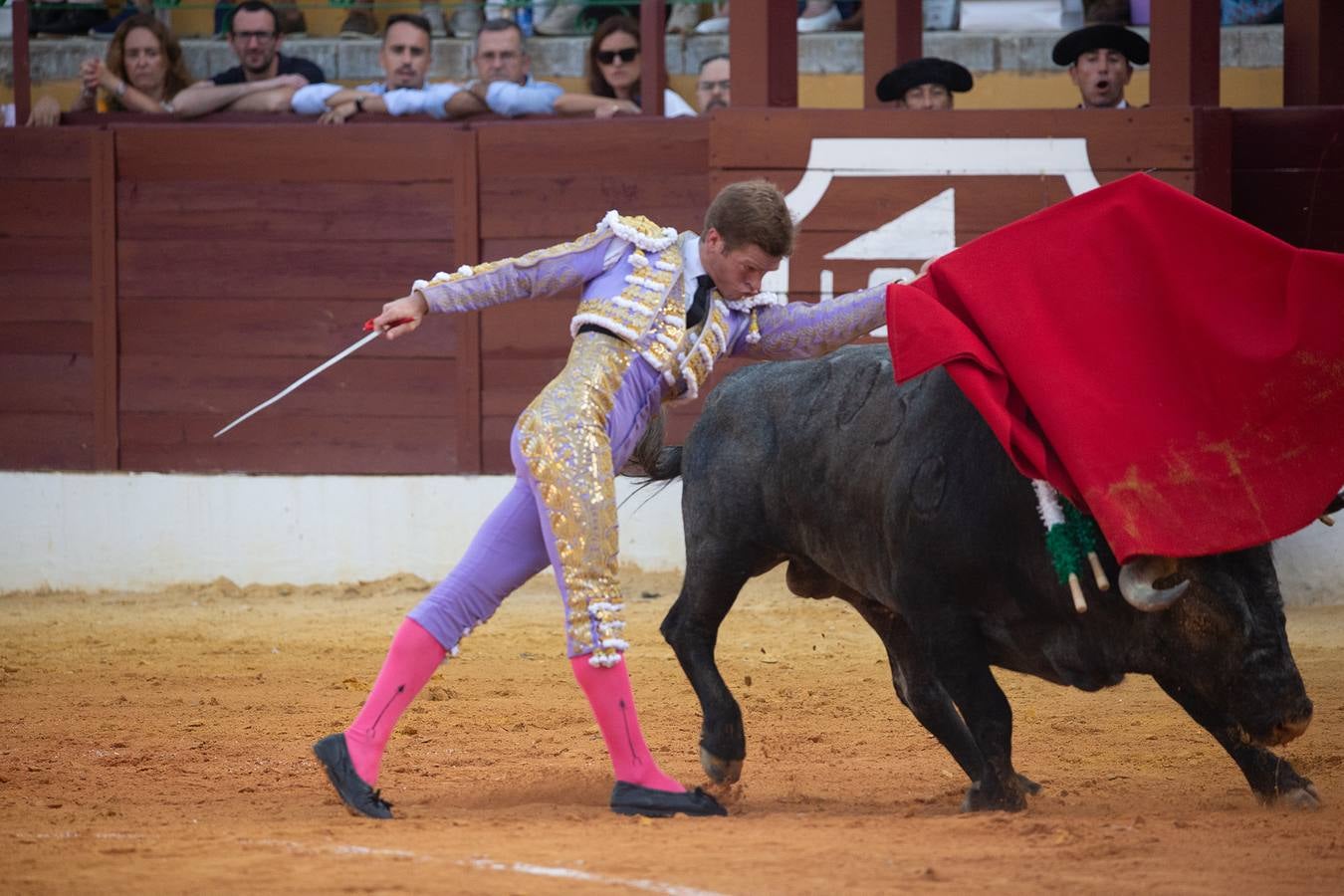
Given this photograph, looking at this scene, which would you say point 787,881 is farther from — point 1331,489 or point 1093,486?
point 1331,489

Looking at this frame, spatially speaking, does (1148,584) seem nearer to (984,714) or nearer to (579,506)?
(984,714)

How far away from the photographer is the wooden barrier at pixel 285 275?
847 centimetres

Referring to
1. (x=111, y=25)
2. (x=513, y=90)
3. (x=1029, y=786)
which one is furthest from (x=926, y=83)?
(x=111, y=25)

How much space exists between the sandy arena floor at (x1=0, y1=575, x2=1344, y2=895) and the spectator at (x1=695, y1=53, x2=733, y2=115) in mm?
2575

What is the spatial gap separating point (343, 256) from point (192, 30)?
3.19 metres

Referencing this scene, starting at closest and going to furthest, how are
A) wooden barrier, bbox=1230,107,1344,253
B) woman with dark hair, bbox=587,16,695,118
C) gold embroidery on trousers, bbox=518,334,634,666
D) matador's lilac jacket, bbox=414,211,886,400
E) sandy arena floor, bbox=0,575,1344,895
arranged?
1. sandy arena floor, bbox=0,575,1344,895
2. gold embroidery on trousers, bbox=518,334,634,666
3. matador's lilac jacket, bbox=414,211,886,400
4. wooden barrier, bbox=1230,107,1344,253
5. woman with dark hair, bbox=587,16,695,118

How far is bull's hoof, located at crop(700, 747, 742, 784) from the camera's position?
4434 mm

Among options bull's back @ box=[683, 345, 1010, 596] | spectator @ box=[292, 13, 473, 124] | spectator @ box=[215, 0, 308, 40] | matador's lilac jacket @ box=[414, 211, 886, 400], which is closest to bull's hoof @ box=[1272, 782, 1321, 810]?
bull's back @ box=[683, 345, 1010, 596]

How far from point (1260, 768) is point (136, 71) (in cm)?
703

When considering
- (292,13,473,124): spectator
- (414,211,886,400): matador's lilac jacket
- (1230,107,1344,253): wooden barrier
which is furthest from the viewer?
(292,13,473,124): spectator

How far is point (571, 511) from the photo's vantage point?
3.85 meters

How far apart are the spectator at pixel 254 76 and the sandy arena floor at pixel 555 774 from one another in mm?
2601

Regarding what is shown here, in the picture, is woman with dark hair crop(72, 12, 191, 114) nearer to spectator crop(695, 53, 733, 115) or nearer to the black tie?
spectator crop(695, 53, 733, 115)

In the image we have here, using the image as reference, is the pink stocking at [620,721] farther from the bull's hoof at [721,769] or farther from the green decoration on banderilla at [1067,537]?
the green decoration on banderilla at [1067,537]
